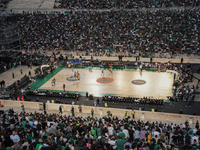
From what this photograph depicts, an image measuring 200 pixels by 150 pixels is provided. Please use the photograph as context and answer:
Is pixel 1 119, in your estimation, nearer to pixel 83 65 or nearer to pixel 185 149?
pixel 185 149

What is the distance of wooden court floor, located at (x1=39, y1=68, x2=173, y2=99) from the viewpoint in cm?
3053

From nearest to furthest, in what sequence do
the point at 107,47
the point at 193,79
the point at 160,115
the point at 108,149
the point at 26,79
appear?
the point at 108,149 < the point at 160,115 < the point at 193,79 < the point at 26,79 < the point at 107,47

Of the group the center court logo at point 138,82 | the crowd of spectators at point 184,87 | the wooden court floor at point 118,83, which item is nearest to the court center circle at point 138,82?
the center court logo at point 138,82

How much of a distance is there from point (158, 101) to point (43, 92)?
1585cm

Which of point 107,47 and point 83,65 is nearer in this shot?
point 83,65

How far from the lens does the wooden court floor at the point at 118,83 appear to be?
3053cm

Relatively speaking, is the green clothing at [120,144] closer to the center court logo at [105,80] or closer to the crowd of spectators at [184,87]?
the crowd of spectators at [184,87]

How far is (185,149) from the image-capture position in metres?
11.9

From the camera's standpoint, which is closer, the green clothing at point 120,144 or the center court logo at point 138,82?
the green clothing at point 120,144

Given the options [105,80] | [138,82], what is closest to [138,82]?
[138,82]

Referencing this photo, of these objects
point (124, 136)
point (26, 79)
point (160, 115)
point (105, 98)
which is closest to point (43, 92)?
point (26, 79)

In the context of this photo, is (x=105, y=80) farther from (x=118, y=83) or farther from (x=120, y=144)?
(x=120, y=144)

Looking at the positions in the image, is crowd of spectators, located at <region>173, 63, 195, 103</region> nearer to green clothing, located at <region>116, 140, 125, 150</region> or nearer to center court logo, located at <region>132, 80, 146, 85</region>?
center court logo, located at <region>132, 80, 146, 85</region>

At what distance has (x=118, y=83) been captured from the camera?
3366 centimetres
